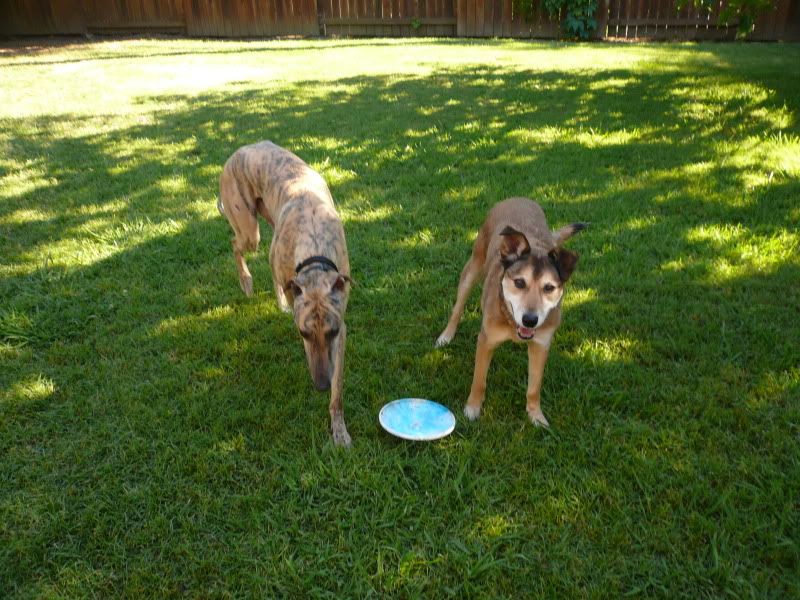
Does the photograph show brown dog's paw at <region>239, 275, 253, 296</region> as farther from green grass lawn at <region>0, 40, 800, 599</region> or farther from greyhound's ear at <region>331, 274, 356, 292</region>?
greyhound's ear at <region>331, 274, 356, 292</region>

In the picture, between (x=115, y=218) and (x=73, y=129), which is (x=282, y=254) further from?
(x=73, y=129)

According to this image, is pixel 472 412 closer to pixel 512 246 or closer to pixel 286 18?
pixel 512 246

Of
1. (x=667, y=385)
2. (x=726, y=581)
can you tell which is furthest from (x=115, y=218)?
(x=726, y=581)

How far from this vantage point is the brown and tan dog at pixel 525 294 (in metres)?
3.24

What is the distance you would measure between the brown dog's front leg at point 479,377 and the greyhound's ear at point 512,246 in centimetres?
52

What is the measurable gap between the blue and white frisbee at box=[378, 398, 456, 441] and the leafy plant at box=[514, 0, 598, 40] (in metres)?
17.8

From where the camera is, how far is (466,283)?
→ 434 cm

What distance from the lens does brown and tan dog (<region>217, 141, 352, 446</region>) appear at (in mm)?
3393

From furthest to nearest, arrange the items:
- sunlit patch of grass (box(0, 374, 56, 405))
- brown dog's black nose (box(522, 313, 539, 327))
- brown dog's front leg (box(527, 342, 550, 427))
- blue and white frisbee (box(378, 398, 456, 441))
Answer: sunlit patch of grass (box(0, 374, 56, 405))
brown dog's front leg (box(527, 342, 550, 427))
blue and white frisbee (box(378, 398, 456, 441))
brown dog's black nose (box(522, 313, 539, 327))

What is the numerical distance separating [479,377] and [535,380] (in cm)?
36

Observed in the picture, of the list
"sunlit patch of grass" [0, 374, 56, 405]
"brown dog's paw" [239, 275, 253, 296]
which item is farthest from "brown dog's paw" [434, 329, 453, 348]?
"sunlit patch of grass" [0, 374, 56, 405]

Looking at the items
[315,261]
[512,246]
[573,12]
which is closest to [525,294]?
[512,246]

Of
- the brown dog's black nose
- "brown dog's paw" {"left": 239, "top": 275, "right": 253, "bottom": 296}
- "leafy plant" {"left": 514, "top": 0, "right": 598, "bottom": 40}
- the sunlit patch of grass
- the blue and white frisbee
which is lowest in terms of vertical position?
the blue and white frisbee

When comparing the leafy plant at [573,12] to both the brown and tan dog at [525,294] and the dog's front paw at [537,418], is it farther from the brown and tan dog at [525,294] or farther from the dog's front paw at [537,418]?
the dog's front paw at [537,418]
